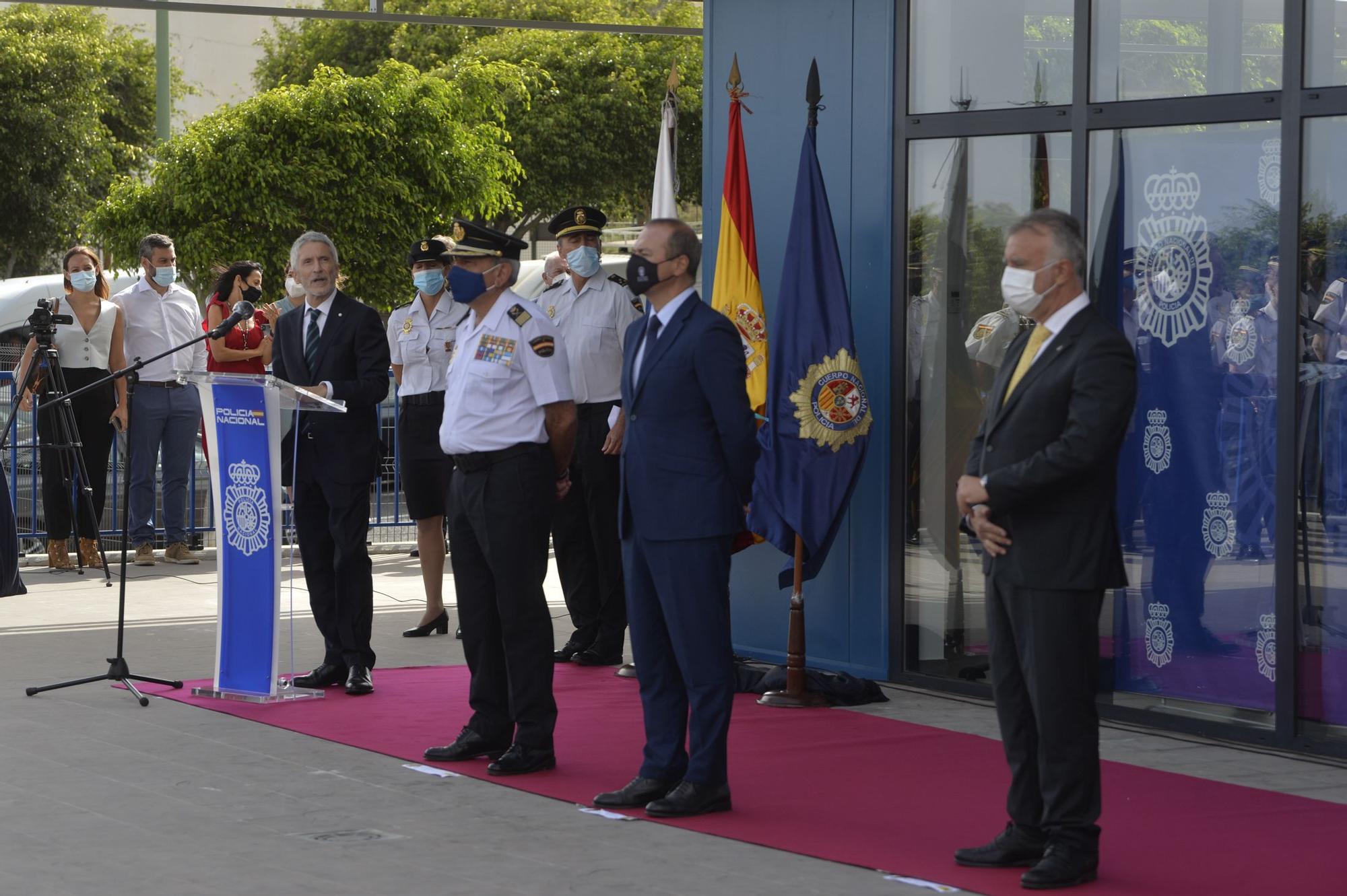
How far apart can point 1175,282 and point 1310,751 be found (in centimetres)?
189

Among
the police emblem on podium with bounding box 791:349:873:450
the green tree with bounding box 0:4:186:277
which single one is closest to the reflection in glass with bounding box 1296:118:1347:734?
the police emblem on podium with bounding box 791:349:873:450

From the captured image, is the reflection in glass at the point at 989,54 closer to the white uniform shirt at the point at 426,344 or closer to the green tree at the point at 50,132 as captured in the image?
the white uniform shirt at the point at 426,344

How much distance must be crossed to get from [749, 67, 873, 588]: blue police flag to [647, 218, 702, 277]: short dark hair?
1.90 metres

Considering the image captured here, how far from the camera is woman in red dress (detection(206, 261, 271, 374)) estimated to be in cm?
1112

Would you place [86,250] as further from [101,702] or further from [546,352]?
[546,352]

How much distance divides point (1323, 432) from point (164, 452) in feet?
26.7

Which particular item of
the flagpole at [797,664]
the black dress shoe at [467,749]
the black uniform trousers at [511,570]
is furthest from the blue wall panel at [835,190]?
the black dress shoe at [467,749]

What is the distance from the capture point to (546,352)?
6379mm

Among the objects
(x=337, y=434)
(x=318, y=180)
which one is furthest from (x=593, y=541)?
(x=318, y=180)

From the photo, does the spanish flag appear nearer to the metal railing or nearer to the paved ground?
the paved ground

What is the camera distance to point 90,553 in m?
12.1

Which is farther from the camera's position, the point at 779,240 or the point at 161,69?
the point at 161,69

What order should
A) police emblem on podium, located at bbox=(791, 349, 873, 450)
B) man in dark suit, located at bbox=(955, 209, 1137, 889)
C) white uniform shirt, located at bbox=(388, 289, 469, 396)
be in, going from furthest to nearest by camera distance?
white uniform shirt, located at bbox=(388, 289, 469, 396) → police emblem on podium, located at bbox=(791, 349, 873, 450) → man in dark suit, located at bbox=(955, 209, 1137, 889)

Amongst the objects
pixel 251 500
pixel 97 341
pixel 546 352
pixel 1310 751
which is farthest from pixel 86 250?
pixel 1310 751
